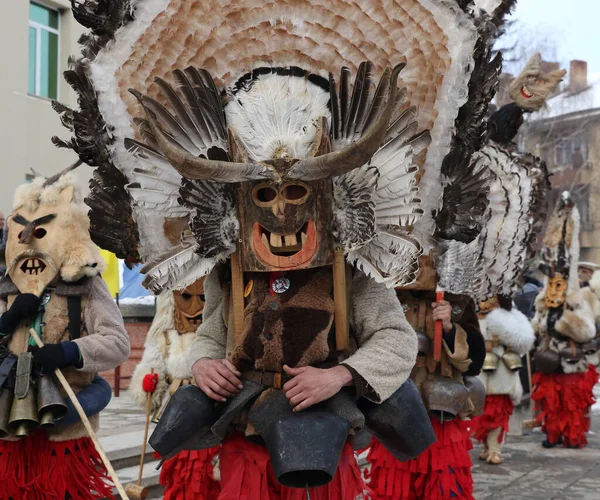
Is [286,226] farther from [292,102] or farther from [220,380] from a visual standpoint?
[220,380]

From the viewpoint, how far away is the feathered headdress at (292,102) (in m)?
2.90

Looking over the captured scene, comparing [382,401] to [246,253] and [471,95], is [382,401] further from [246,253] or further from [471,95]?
[471,95]

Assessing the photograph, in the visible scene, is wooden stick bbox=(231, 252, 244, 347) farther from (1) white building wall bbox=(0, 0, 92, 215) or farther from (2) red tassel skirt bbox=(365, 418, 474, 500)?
(1) white building wall bbox=(0, 0, 92, 215)

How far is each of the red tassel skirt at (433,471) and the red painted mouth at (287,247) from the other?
2366 mm

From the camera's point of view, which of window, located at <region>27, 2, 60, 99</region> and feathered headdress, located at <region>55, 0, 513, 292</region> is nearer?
feathered headdress, located at <region>55, 0, 513, 292</region>

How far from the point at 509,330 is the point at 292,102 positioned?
553 cm

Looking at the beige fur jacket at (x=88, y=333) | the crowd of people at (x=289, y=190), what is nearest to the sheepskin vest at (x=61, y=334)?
the beige fur jacket at (x=88, y=333)

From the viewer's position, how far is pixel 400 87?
9.79 ft

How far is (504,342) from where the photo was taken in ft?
26.2

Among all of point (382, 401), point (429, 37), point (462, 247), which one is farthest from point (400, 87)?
point (462, 247)

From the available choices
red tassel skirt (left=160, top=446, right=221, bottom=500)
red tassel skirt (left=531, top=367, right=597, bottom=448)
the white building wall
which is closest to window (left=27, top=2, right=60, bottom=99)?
the white building wall

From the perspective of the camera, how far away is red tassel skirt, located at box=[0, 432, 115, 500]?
436cm

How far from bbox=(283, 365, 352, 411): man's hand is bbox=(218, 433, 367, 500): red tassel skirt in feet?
1.15

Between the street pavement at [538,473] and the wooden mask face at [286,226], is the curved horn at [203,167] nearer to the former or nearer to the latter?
the wooden mask face at [286,226]
